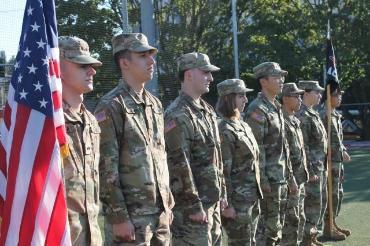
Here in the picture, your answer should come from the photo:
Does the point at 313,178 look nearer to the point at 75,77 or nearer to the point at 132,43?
the point at 132,43

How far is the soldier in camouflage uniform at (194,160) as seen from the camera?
4.65 m

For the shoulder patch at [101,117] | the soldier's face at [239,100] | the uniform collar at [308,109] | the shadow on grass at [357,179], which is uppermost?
the shoulder patch at [101,117]

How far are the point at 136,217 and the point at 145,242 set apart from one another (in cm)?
17

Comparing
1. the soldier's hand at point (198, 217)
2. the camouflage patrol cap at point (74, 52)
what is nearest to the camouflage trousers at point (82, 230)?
the camouflage patrol cap at point (74, 52)

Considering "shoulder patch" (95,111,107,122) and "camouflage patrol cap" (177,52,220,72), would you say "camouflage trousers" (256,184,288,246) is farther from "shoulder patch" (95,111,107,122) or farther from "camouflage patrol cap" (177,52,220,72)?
"shoulder patch" (95,111,107,122)

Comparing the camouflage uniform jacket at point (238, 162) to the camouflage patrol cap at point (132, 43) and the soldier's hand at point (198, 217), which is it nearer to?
the soldier's hand at point (198, 217)

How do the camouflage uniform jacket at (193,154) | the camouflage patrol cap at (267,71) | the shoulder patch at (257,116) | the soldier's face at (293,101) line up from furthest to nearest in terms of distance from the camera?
the soldier's face at (293,101) < the camouflage patrol cap at (267,71) < the shoulder patch at (257,116) < the camouflage uniform jacket at (193,154)

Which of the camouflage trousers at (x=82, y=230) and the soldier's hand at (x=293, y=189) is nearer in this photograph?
the camouflage trousers at (x=82, y=230)

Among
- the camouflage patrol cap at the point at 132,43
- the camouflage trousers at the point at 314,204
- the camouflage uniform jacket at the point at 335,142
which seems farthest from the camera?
the camouflage uniform jacket at the point at 335,142

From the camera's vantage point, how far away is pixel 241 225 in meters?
5.38

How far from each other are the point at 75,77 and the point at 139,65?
0.70 m

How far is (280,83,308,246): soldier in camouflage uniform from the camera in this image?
6.50 metres

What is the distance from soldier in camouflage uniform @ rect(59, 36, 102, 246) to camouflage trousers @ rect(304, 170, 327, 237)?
166 inches

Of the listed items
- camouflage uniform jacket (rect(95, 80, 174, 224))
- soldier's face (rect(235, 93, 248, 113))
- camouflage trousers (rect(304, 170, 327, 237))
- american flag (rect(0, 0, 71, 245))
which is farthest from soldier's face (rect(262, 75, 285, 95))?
american flag (rect(0, 0, 71, 245))
